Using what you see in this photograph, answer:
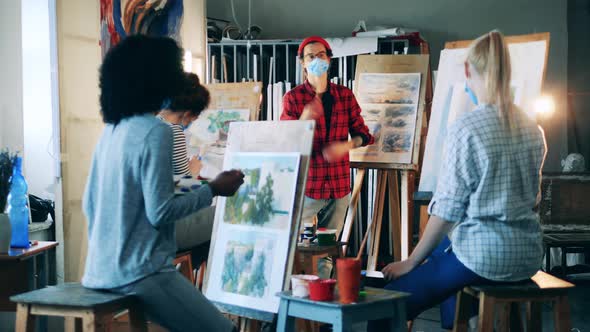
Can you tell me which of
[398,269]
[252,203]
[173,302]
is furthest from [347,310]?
[252,203]

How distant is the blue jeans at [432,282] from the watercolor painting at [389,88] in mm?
1960

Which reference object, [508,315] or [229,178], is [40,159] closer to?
[229,178]

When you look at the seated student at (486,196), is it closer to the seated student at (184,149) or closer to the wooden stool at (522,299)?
the wooden stool at (522,299)

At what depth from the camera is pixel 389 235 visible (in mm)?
5605

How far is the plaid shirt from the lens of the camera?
2.14 metres

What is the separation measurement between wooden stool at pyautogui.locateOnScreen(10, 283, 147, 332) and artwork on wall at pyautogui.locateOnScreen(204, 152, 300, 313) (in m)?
0.59

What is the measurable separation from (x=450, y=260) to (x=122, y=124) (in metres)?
1.13

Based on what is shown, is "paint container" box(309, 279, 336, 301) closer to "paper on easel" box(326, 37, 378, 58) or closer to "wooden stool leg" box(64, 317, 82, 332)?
"wooden stool leg" box(64, 317, 82, 332)

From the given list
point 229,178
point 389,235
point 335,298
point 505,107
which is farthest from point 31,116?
point 389,235

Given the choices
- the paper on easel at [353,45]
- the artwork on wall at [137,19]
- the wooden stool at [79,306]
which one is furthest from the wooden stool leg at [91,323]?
the paper on easel at [353,45]

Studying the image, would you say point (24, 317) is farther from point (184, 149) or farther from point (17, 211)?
point (184, 149)

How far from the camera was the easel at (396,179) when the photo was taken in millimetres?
3924

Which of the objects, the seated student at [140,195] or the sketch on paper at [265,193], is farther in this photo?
the sketch on paper at [265,193]

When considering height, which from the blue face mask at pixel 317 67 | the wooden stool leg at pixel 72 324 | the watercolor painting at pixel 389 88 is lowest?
the wooden stool leg at pixel 72 324
